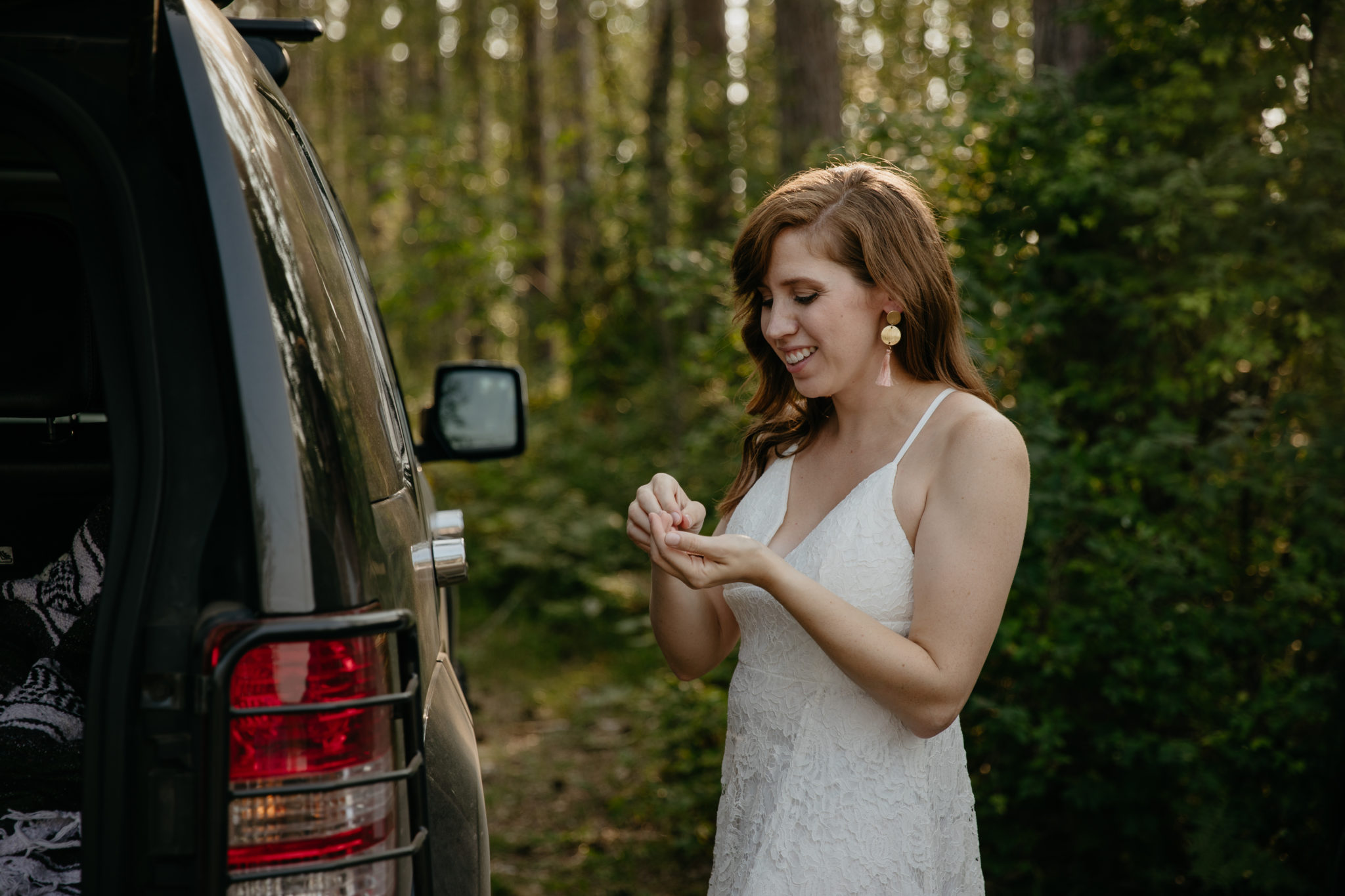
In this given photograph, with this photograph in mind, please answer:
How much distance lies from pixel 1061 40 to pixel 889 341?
317cm

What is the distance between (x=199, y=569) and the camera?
4.01 ft

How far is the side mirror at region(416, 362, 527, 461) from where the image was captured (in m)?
2.95

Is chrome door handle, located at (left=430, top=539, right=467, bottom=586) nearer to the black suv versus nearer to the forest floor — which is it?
the black suv

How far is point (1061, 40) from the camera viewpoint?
456cm

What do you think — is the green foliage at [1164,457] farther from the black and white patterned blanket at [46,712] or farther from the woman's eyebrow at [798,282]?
the black and white patterned blanket at [46,712]

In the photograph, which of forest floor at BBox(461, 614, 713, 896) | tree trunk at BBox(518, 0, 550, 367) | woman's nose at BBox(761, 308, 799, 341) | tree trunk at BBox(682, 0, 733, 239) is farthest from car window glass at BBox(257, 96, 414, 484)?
tree trunk at BBox(518, 0, 550, 367)

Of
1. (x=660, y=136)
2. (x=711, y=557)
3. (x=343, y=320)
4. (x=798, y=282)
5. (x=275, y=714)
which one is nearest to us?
Answer: (x=275, y=714)

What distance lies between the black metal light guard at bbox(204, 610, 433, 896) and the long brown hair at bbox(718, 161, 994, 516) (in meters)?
1.15

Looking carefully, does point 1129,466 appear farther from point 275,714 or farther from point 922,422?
point 275,714

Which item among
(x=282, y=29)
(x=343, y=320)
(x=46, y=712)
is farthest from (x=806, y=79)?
(x=46, y=712)

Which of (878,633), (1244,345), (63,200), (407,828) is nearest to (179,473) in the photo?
(407,828)

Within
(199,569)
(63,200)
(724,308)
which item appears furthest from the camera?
(724,308)

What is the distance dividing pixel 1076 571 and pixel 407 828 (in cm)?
308

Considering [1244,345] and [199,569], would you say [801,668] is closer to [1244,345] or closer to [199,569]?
[199,569]
